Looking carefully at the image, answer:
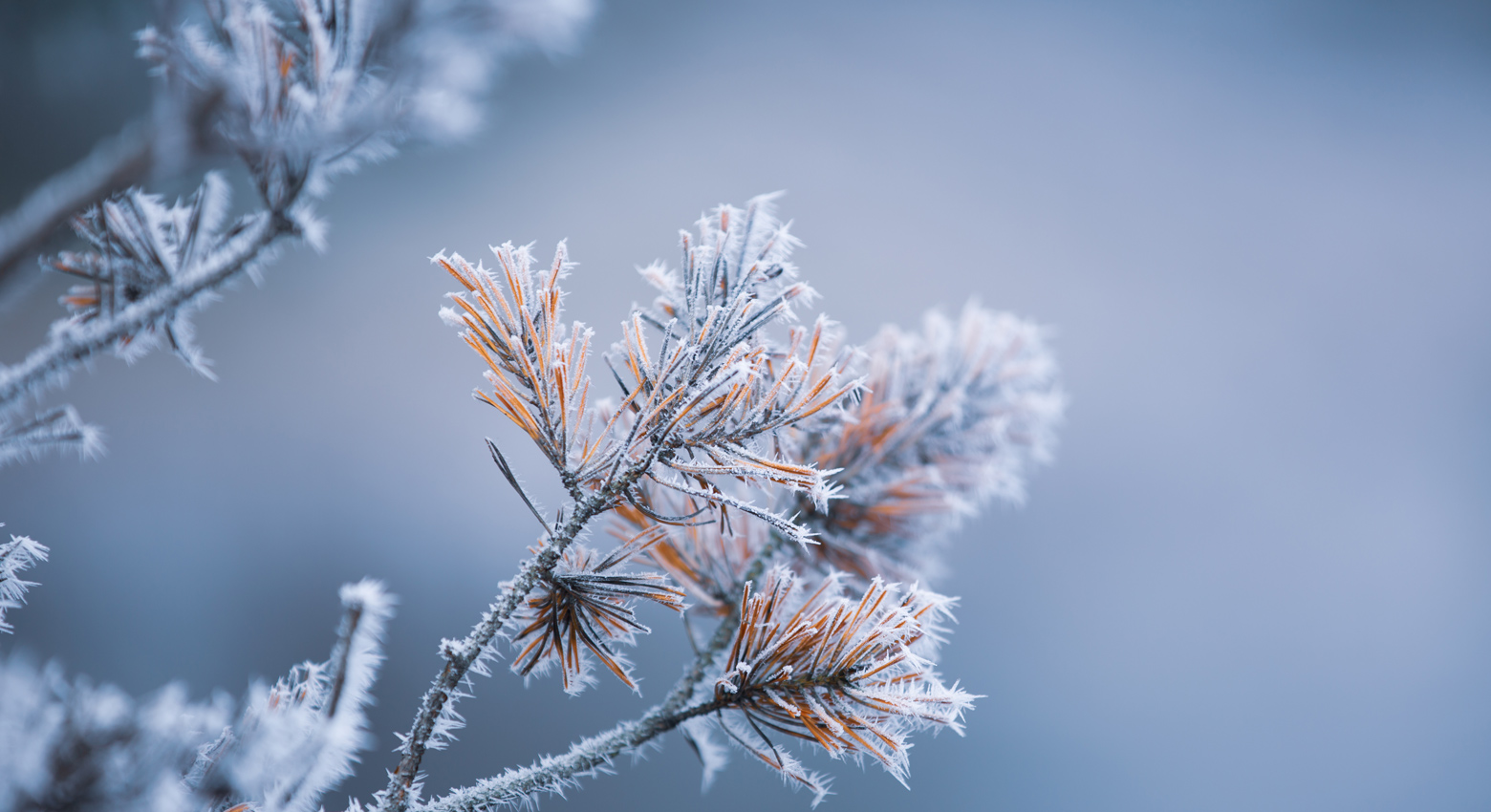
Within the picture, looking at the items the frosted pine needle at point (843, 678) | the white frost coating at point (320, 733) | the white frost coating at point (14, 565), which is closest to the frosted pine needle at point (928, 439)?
the frosted pine needle at point (843, 678)

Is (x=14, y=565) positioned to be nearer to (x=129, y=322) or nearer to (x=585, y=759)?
(x=129, y=322)

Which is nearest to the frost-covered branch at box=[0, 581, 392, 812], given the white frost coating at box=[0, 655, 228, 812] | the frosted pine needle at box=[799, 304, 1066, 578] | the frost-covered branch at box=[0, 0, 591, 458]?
the white frost coating at box=[0, 655, 228, 812]

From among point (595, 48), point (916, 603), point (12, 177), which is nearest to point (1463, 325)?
point (916, 603)

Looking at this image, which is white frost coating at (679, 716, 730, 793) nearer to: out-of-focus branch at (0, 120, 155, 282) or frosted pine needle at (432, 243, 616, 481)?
frosted pine needle at (432, 243, 616, 481)

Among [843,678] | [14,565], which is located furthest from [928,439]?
[14,565]

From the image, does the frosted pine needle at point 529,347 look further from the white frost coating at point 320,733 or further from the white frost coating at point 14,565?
the white frost coating at point 14,565

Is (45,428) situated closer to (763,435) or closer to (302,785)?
(302,785)
